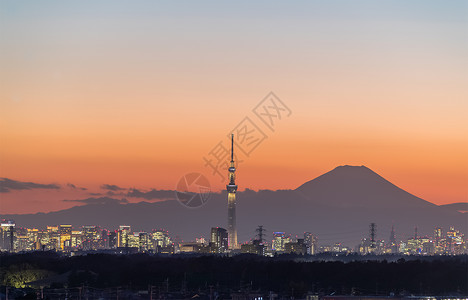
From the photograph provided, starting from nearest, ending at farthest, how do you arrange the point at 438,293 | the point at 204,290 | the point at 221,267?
the point at 438,293 < the point at 204,290 < the point at 221,267

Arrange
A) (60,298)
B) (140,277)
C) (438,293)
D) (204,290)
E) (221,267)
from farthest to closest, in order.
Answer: (221,267)
(140,277)
(204,290)
(438,293)
(60,298)

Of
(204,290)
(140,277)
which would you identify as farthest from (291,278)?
(140,277)

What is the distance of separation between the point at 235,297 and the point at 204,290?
2276cm


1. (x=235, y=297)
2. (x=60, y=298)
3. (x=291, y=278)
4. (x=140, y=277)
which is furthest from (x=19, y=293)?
(x=291, y=278)

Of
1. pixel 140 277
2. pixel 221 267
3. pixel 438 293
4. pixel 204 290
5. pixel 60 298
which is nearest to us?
pixel 60 298

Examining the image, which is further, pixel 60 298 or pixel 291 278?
pixel 291 278

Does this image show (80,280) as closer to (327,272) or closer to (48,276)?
(48,276)

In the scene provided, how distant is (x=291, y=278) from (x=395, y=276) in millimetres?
15936

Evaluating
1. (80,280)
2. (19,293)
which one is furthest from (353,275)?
(19,293)

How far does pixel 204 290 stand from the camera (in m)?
132

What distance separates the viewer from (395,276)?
435 ft

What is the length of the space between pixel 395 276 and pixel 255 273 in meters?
23.9

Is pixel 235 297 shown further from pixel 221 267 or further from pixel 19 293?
pixel 221 267

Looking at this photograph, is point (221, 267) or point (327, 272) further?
point (221, 267)
